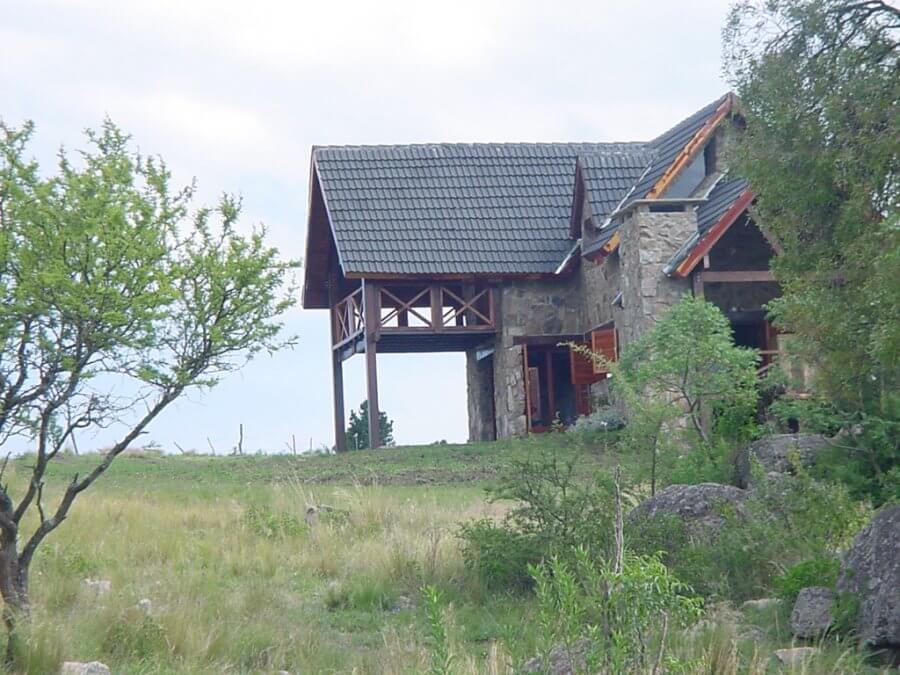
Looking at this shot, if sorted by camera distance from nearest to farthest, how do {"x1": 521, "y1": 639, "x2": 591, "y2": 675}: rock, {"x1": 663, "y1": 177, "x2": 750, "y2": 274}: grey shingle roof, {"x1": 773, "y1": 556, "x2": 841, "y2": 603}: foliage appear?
{"x1": 521, "y1": 639, "x2": 591, "y2": 675}: rock
{"x1": 773, "y1": 556, "x2": 841, "y2": 603}: foliage
{"x1": 663, "y1": 177, "x2": 750, "y2": 274}: grey shingle roof

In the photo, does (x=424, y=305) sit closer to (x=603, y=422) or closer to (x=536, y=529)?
(x=603, y=422)

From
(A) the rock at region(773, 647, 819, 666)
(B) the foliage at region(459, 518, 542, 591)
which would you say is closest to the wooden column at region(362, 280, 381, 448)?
(B) the foliage at region(459, 518, 542, 591)

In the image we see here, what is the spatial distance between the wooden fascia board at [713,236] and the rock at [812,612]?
50.0 feet

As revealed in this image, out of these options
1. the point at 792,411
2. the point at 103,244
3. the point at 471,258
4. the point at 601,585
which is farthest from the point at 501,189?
the point at 601,585

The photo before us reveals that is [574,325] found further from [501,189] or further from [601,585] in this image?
[601,585]

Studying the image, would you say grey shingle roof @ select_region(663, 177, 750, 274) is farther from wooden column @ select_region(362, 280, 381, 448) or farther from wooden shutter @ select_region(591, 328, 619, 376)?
wooden column @ select_region(362, 280, 381, 448)

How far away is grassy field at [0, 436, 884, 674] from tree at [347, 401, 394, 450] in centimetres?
1321

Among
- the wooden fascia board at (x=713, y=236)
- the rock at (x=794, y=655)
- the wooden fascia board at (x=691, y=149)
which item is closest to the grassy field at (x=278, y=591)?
the rock at (x=794, y=655)

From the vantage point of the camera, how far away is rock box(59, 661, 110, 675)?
891cm

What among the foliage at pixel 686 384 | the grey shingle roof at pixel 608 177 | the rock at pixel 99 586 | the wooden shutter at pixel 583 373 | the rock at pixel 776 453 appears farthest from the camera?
the grey shingle roof at pixel 608 177

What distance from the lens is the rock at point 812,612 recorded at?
389 inches

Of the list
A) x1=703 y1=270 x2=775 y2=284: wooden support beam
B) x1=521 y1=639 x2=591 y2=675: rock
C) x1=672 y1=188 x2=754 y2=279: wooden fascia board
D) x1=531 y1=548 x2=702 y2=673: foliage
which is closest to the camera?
x1=531 y1=548 x2=702 y2=673: foliage

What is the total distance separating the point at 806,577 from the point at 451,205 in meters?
21.4

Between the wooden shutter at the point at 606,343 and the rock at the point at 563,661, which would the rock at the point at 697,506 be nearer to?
the rock at the point at 563,661
